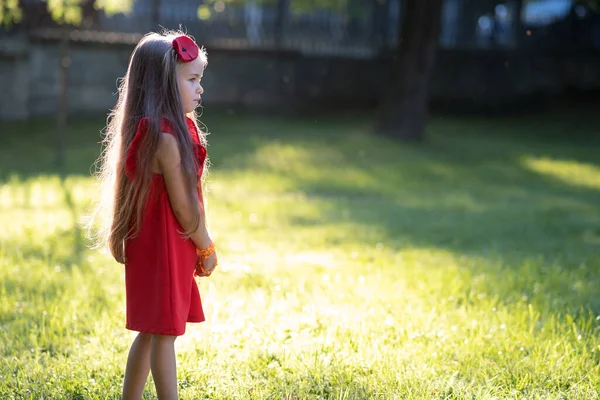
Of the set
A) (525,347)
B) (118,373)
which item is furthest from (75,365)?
(525,347)

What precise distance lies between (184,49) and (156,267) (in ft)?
2.75

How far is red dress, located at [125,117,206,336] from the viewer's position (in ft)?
10.9

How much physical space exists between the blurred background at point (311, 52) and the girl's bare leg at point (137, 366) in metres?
10.1

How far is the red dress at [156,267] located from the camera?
10.9 feet

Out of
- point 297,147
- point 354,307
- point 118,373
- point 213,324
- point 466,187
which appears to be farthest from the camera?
point 297,147

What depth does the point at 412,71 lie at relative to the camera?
16.7m

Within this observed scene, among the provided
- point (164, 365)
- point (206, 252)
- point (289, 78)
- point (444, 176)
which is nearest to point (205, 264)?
point (206, 252)

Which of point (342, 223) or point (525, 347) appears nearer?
point (525, 347)

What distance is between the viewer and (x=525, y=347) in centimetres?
477

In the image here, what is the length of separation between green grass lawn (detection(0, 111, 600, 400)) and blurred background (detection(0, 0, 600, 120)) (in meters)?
4.09

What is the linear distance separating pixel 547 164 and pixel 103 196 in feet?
42.7

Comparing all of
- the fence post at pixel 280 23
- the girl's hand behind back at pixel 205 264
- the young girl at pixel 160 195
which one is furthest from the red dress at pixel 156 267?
the fence post at pixel 280 23

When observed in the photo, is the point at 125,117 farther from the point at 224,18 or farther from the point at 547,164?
the point at 224,18

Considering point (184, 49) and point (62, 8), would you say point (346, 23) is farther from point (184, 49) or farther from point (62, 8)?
point (184, 49)
